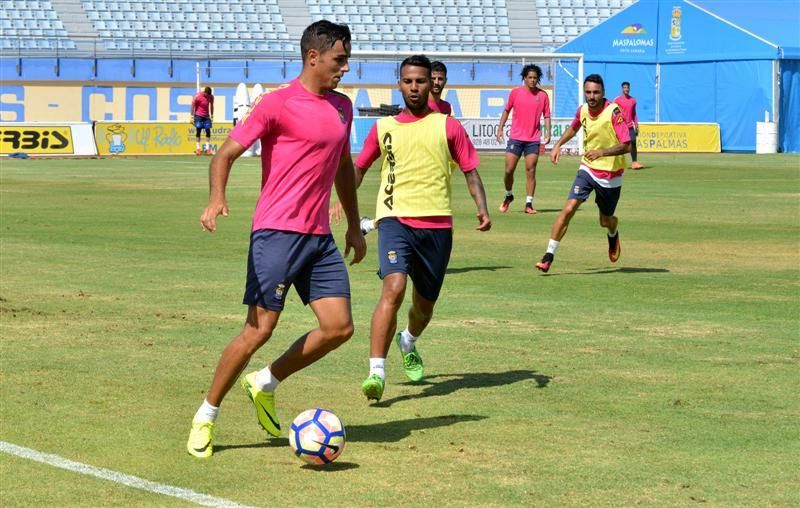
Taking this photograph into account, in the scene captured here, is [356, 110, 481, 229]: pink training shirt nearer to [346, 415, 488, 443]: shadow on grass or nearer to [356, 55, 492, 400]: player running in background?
[356, 55, 492, 400]: player running in background

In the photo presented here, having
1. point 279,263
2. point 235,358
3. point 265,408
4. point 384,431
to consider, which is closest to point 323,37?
point 279,263

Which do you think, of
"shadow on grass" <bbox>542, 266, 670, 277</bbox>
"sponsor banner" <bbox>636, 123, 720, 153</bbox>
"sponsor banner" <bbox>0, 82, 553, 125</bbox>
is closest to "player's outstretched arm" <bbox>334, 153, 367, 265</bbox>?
"shadow on grass" <bbox>542, 266, 670, 277</bbox>

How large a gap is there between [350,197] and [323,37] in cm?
95

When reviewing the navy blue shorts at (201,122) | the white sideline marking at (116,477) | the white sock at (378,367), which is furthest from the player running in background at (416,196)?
the navy blue shorts at (201,122)

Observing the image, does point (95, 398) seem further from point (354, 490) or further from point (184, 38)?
point (184, 38)

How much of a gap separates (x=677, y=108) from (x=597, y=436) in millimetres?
47733

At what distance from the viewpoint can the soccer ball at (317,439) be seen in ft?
22.0

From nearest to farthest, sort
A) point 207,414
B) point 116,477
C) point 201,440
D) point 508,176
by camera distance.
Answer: point 116,477, point 201,440, point 207,414, point 508,176

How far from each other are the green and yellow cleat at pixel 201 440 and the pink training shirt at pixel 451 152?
253cm

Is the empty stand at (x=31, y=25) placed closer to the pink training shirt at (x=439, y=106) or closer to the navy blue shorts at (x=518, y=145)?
the navy blue shorts at (x=518, y=145)

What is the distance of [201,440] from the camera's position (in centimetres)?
692

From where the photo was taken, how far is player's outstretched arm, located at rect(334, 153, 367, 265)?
298 inches

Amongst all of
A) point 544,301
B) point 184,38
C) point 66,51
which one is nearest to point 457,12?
point 184,38

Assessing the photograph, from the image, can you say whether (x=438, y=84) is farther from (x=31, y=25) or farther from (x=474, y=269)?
(x=31, y=25)
